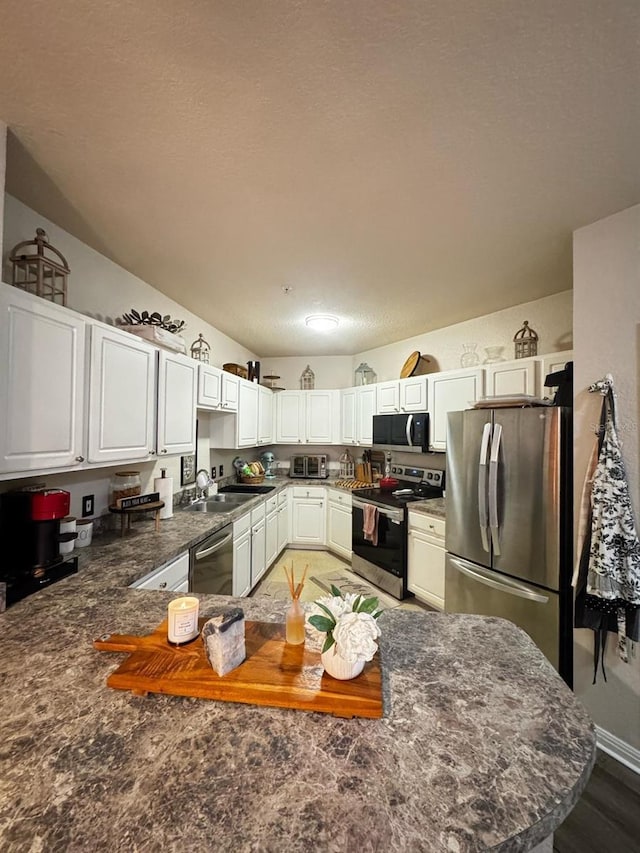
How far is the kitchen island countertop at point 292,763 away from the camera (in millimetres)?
535

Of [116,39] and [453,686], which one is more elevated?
[116,39]

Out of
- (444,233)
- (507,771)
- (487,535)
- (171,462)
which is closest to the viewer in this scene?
(507,771)

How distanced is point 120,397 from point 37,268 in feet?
2.28

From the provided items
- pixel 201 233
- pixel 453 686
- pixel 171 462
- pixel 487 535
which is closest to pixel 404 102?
pixel 201 233

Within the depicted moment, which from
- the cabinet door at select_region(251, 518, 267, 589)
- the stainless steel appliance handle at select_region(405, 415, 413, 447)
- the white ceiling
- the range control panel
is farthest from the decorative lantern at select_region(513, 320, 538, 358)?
the cabinet door at select_region(251, 518, 267, 589)

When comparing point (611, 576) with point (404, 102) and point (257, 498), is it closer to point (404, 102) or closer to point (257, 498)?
point (404, 102)

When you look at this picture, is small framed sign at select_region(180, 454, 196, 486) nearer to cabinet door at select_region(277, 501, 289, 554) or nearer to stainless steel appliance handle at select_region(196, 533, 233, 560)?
stainless steel appliance handle at select_region(196, 533, 233, 560)

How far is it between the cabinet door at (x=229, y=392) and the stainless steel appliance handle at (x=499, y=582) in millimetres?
2402

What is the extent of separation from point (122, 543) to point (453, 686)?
6.12ft

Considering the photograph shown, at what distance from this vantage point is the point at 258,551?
342 cm

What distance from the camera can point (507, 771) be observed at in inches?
25.5

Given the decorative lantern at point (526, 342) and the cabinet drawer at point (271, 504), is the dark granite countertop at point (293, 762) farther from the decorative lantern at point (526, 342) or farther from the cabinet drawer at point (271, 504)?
the cabinet drawer at point (271, 504)

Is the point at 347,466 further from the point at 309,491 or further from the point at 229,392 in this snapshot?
the point at 229,392

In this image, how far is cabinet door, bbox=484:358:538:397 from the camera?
257 cm
